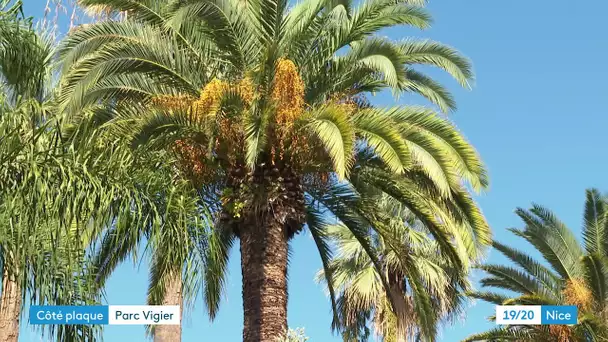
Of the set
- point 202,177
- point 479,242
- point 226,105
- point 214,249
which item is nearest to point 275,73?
point 226,105

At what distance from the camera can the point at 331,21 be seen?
17.2m

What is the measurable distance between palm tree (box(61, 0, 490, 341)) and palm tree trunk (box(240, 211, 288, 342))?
0.02 m

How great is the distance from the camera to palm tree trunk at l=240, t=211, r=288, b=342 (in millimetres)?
16094

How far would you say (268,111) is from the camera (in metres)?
15.7

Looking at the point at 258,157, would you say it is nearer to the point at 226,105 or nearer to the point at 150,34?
the point at 226,105

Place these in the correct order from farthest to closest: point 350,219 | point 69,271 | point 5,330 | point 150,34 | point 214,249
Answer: point 350,219
point 150,34
point 5,330
point 214,249
point 69,271

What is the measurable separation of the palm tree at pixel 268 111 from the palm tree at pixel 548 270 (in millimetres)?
6480

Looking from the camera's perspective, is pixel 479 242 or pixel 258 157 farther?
pixel 479 242

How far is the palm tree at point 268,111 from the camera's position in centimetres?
1597

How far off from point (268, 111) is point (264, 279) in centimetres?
270

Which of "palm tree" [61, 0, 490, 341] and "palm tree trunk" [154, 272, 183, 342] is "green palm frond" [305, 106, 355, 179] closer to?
"palm tree" [61, 0, 490, 341]

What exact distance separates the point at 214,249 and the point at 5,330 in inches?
174

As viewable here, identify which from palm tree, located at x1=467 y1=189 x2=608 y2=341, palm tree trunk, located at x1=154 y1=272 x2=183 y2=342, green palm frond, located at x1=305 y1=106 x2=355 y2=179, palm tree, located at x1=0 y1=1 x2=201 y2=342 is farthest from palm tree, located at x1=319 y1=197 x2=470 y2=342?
palm tree, located at x1=0 y1=1 x2=201 y2=342

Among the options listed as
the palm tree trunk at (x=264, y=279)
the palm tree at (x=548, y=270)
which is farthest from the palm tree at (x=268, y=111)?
the palm tree at (x=548, y=270)
